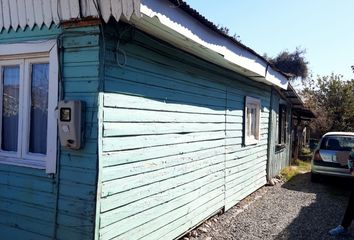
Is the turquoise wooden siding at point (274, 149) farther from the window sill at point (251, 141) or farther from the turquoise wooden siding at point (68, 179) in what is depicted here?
the turquoise wooden siding at point (68, 179)

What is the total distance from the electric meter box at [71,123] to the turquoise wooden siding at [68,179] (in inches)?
3.8

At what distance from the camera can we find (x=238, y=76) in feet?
24.7

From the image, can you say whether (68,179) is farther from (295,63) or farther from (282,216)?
(295,63)

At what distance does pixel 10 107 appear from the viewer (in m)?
4.17

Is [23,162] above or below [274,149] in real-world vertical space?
above

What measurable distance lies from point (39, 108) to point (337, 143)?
352 inches

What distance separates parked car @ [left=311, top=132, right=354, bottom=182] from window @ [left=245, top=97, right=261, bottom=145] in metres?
2.34

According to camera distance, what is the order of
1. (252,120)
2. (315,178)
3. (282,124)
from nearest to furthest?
1. (252,120)
2. (315,178)
3. (282,124)

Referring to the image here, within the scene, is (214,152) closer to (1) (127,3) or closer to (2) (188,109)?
(2) (188,109)

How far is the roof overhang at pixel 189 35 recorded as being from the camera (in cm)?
354

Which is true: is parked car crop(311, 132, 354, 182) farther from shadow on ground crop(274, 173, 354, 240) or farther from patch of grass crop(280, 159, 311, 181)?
patch of grass crop(280, 159, 311, 181)

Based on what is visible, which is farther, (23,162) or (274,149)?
(274,149)

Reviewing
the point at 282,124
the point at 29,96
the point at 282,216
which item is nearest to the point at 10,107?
the point at 29,96

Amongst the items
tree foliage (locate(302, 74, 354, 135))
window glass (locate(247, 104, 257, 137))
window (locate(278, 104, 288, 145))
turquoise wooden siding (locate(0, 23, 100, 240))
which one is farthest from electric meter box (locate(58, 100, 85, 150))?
tree foliage (locate(302, 74, 354, 135))
